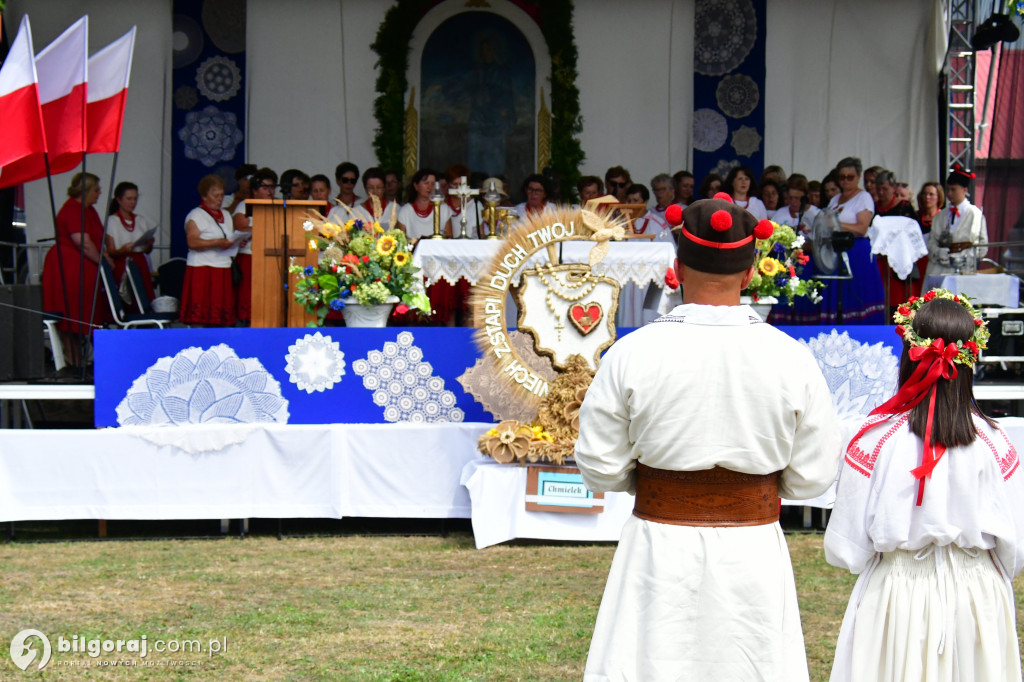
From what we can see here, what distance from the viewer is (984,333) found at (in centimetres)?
318

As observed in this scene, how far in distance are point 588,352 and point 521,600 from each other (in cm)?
159

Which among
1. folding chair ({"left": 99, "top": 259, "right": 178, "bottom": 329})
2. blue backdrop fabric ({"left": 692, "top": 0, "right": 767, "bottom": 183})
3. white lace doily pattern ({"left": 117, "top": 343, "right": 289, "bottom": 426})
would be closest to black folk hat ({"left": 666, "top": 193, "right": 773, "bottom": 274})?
white lace doily pattern ({"left": 117, "top": 343, "right": 289, "bottom": 426})

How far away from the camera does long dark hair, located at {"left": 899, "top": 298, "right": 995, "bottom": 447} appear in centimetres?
299

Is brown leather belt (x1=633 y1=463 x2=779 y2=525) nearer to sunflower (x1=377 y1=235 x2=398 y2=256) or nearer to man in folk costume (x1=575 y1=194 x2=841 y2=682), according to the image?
man in folk costume (x1=575 y1=194 x2=841 y2=682)

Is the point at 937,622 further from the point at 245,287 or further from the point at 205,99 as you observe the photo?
the point at 205,99

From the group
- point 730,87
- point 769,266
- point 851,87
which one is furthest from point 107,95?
point 851,87

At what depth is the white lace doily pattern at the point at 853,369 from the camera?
7051 mm

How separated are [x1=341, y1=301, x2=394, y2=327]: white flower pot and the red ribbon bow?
413cm

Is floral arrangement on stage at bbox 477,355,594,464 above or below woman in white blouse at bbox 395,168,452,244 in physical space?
below

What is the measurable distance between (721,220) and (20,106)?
5380mm

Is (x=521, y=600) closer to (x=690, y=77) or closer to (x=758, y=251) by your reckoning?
(x=758, y=251)

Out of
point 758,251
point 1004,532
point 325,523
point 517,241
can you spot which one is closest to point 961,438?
point 1004,532

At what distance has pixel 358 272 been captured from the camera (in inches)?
266
